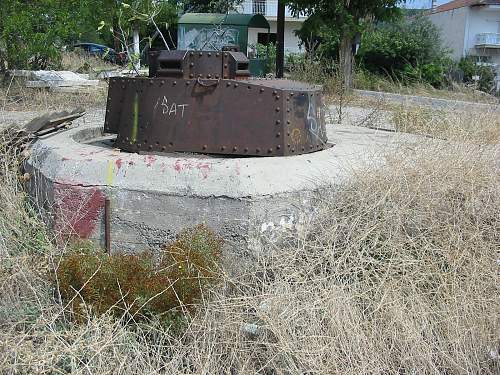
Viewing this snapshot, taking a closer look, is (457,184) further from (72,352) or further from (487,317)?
(72,352)

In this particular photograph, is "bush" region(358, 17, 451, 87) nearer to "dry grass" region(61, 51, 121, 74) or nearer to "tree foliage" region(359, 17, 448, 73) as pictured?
"tree foliage" region(359, 17, 448, 73)

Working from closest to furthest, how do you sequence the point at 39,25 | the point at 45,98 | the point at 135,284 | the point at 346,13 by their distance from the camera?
the point at 135,284 < the point at 45,98 < the point at 39,25 < the point at 346,13

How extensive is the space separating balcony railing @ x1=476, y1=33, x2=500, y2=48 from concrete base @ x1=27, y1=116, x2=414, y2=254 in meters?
37.0

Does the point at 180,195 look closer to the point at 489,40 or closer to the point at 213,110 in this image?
the point at 213,110

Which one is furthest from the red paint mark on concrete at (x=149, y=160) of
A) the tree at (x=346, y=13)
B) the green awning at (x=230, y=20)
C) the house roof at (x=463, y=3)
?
the house roof at (x=463, y=3)

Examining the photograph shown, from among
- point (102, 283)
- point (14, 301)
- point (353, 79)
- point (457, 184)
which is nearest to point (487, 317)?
point (457, 184)

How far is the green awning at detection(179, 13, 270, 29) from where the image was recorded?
20119mm

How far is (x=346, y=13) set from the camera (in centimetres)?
1720

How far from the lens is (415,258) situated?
3396mm

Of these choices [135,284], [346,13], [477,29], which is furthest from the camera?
[477,29]

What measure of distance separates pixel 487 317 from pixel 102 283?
1.88 metres

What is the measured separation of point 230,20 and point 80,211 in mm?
17406

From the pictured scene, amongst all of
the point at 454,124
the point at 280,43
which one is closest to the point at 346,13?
the point at 280,43

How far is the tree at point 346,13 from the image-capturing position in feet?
56.5
